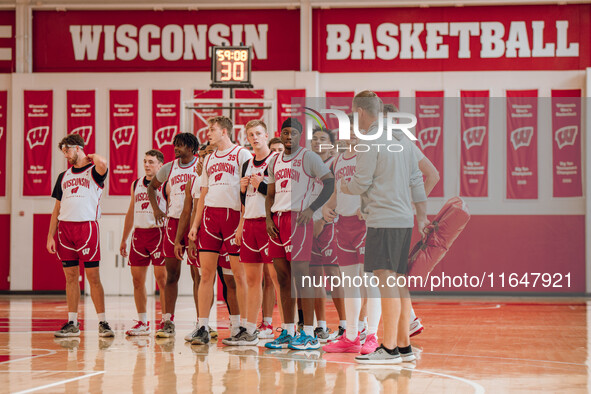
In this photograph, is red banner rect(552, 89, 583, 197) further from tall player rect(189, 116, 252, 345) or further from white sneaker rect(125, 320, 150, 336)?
white sneaker rect(125, 320, 150, 336)

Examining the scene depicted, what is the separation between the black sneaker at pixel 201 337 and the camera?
6.45 metres

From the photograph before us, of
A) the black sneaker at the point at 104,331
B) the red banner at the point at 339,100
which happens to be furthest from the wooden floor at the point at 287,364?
the red banner at the point at 339,100

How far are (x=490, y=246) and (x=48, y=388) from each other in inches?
414

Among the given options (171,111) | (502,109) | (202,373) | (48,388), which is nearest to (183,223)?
(202,373)

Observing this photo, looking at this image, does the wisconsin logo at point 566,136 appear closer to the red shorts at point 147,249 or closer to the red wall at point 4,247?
the red shorts at point 147,249

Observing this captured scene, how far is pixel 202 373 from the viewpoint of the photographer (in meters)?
5.07

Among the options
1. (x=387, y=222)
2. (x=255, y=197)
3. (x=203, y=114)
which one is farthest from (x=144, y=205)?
(x=203, y=114)

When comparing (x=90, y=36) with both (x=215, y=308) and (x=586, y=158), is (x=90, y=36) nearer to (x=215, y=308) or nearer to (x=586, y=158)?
(x=215, y=308)

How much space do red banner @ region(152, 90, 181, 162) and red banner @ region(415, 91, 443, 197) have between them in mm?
4311

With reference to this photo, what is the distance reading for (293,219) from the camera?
20.0 ft

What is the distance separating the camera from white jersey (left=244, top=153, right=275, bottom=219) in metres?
6.28

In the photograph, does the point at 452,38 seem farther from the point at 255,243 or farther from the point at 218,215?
the point at 255,243

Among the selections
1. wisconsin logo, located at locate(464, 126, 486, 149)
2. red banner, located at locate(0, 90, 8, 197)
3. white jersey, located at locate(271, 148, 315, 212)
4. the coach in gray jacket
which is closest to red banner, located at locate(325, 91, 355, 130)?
wisconsin logo, located at locate(464, 126, 486, 149)

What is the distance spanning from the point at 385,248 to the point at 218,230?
168cm
